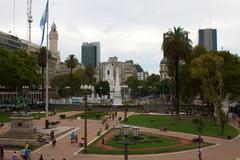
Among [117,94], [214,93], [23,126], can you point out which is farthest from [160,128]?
[117,94]

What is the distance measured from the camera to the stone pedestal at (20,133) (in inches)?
1941

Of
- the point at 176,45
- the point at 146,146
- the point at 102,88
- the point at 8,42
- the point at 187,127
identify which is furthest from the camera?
the point at 102,88

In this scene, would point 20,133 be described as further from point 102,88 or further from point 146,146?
point 102,88

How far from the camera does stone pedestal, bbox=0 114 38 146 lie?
Result: 49.3m

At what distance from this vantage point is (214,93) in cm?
6569

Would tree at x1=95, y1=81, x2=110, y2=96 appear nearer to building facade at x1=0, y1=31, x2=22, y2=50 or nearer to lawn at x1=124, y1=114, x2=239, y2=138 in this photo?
building facade at x1=0, y1=31, x2=22, y2=50

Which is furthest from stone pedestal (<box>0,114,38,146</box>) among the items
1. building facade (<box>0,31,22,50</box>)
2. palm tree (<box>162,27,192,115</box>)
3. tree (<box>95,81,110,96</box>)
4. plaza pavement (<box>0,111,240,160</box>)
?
tree (<box>95,81,110,96</box>)

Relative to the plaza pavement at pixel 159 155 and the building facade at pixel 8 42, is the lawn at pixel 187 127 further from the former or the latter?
the building facade at pixel 8 42

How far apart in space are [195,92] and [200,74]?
44.4 feet

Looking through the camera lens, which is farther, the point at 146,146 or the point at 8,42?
the point at 8,42

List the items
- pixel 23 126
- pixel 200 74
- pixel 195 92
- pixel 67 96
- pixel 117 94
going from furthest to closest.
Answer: pixel 67 96, pixel 117 94, pixel 195 92, pixel 200 74, pixel 23 126

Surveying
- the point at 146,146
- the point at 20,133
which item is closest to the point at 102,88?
the point at 20,133

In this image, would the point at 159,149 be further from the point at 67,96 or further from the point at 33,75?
the point at 67,96

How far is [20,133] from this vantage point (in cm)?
5081
